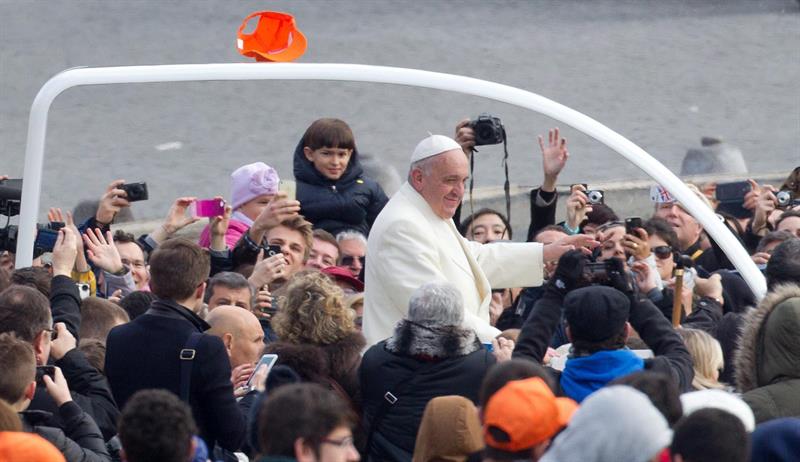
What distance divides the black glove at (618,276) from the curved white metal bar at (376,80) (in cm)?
151

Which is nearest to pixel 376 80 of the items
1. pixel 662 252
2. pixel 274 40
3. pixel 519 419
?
pixel 274 40

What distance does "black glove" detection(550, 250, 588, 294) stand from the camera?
5.50 m

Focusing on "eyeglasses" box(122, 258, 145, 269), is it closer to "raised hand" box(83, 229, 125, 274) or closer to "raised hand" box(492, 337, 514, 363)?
"raised hand" box(83, 229, 125, 274)

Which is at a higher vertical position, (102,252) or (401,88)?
(102,252)

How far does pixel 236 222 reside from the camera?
8039 mm

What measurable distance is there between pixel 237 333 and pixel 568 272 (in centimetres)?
126

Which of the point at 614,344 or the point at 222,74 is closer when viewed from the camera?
the point at 614,344

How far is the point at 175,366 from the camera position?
5418mm

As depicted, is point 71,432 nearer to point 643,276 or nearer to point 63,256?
point 63,256

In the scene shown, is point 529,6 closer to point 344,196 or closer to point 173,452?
point 344,196

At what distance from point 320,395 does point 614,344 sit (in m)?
1.36

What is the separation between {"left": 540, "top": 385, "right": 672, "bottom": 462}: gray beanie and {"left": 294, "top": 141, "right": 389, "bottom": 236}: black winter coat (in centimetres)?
409

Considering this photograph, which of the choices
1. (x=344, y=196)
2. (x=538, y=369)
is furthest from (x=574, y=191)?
(x=538, y=369)

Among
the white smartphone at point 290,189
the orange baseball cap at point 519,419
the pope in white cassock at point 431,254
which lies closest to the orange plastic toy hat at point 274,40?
the white smartphone at point 290,189
